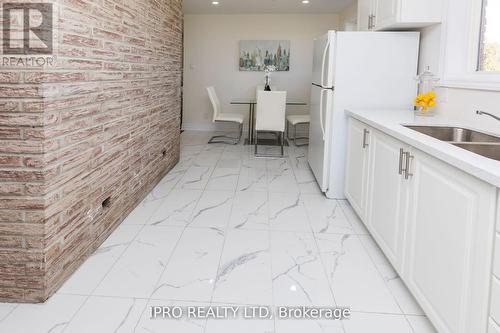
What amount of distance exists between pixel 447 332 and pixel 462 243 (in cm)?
38

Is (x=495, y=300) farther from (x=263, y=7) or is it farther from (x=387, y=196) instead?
(x=263, y=7)

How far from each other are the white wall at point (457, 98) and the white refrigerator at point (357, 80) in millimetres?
136

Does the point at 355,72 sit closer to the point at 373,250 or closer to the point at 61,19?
the point at 373,250

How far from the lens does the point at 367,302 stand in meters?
2.06

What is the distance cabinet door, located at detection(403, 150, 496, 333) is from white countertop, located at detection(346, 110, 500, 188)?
1.8 inches

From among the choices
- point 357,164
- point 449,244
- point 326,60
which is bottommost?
point 449,244

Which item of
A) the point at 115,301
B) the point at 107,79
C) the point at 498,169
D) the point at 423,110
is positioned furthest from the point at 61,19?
the point at 423,110

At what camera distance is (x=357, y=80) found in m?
3.62

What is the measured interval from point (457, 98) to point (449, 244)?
5.40 feet

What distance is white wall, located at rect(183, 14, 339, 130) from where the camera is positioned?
7.75m

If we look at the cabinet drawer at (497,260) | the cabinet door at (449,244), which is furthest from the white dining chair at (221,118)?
the cabinet drawer at (497,260)

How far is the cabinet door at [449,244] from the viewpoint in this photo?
1.37m

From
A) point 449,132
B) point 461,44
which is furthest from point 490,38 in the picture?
point 449,132

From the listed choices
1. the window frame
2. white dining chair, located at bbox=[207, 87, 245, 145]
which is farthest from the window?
white dining chair, located at bbox=[207, 87, 245, 145]
